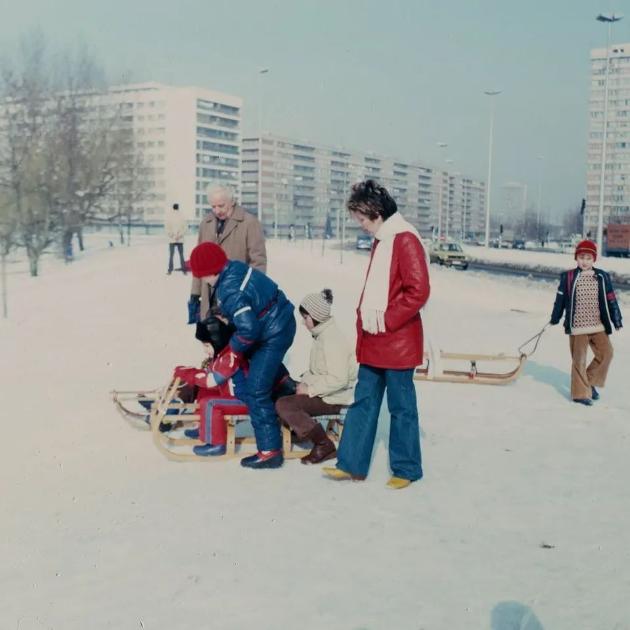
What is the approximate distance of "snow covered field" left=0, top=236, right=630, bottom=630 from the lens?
3389mm

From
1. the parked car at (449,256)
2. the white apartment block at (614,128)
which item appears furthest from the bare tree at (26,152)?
the white apartment block at (614,128)

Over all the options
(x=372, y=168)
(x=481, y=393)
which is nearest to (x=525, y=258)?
(x=481, y=393)

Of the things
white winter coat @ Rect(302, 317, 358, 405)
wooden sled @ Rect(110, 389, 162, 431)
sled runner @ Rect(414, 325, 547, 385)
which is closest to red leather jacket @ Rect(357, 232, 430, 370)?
white winter coat @ Rect(302, 317, 358, 405)

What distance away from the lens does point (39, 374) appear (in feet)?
29.1

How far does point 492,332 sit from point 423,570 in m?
9.79

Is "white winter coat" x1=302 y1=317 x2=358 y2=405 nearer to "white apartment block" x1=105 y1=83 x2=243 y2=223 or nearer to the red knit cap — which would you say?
the red knit cap

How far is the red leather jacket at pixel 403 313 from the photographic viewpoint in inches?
→ 192

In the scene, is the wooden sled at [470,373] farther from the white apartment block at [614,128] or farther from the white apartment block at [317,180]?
the white apartment block at [317,180]

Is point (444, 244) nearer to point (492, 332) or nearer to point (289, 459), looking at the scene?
point (492, 332)

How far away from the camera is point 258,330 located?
5305 mm

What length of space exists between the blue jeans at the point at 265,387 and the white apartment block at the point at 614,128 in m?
135

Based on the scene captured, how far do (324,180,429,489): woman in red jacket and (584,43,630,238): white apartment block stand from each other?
134675 mm

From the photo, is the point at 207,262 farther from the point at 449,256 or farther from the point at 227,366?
the point at 449,256

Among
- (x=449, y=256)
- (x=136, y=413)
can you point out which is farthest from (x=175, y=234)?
(x=449, y=256)
